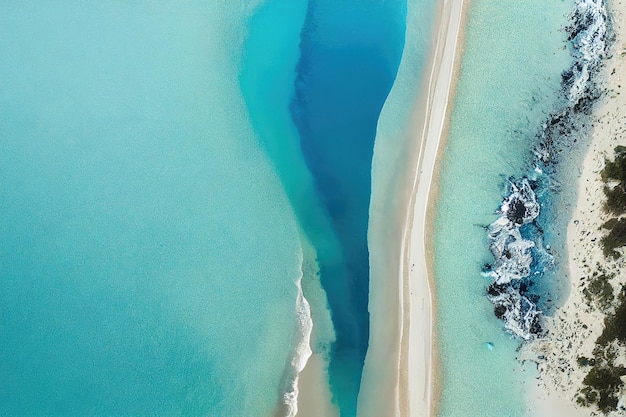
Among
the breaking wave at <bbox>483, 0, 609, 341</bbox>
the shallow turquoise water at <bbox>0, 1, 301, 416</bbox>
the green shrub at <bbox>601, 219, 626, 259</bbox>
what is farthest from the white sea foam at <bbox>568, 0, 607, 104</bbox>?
the shallow turquoise water at <bbox>0, 1, 301, 416</bbox>

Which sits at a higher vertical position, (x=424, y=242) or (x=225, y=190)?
(x=225, y=190)

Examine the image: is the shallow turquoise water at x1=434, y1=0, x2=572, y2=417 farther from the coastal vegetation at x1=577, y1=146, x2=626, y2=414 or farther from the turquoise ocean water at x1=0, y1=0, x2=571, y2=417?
the coastal vegetation at x1=577, y1=146, x2=626, y2=414

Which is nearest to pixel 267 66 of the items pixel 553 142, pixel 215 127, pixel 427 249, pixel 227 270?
pixel 215 127

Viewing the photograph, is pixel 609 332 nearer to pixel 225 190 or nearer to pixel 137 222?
pixel 225 190

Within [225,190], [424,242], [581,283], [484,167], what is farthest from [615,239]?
[225,190]

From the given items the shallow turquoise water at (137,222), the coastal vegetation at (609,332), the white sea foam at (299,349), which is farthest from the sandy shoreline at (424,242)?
the coastal vegetation at (609,332)

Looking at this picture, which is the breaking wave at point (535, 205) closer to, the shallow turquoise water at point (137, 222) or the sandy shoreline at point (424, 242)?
the sandy shoreline at point (424, 242)

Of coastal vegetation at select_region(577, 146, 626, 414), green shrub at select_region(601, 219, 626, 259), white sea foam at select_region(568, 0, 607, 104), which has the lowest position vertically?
coastal vegetation at select_region(577, 146, 626, 414)
